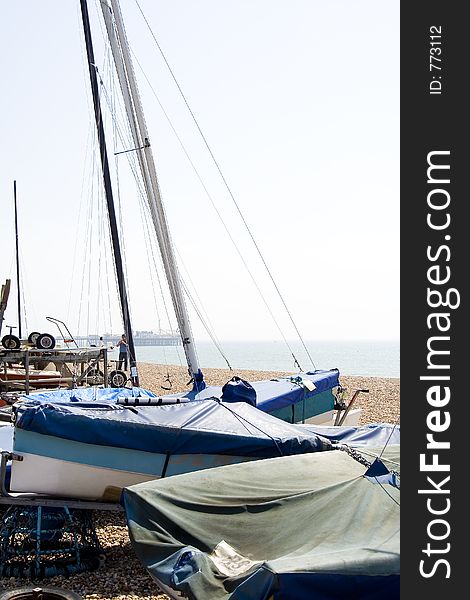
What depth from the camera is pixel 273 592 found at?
3.93 metres

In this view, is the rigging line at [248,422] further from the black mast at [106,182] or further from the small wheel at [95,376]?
the black mast at [106,182]

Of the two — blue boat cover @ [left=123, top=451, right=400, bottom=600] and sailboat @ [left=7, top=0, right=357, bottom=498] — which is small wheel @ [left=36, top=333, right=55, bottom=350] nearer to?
sailboat @ [left=7, top=0, right=357, bottom=498]

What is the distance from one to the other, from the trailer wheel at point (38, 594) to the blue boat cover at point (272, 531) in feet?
3.04

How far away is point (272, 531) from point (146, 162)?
31.3 ft

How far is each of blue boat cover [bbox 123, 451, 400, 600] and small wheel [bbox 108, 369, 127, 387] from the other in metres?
10.6

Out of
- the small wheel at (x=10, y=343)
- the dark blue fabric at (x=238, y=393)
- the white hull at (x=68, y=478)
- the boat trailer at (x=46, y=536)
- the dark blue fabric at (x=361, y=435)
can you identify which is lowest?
the boat trailer at (x=46, y=536)

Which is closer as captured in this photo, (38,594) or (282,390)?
(38,594)

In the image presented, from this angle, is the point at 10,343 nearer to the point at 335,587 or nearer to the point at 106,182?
the point at 106,182

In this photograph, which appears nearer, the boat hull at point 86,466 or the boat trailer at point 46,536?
the boat trailer at point 46,536

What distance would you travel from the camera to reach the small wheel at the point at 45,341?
15516 mm

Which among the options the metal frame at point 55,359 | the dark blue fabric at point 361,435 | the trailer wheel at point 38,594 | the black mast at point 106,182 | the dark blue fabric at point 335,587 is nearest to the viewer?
the dark blue fabric at point 335,587

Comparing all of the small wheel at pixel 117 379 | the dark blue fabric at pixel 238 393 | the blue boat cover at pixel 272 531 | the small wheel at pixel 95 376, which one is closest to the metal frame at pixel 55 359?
the small wheel at pixel 95 376

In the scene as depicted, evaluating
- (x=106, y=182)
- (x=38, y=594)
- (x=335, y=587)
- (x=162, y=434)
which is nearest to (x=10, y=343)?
(x=106, y=182)

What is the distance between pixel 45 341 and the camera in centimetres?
1560
